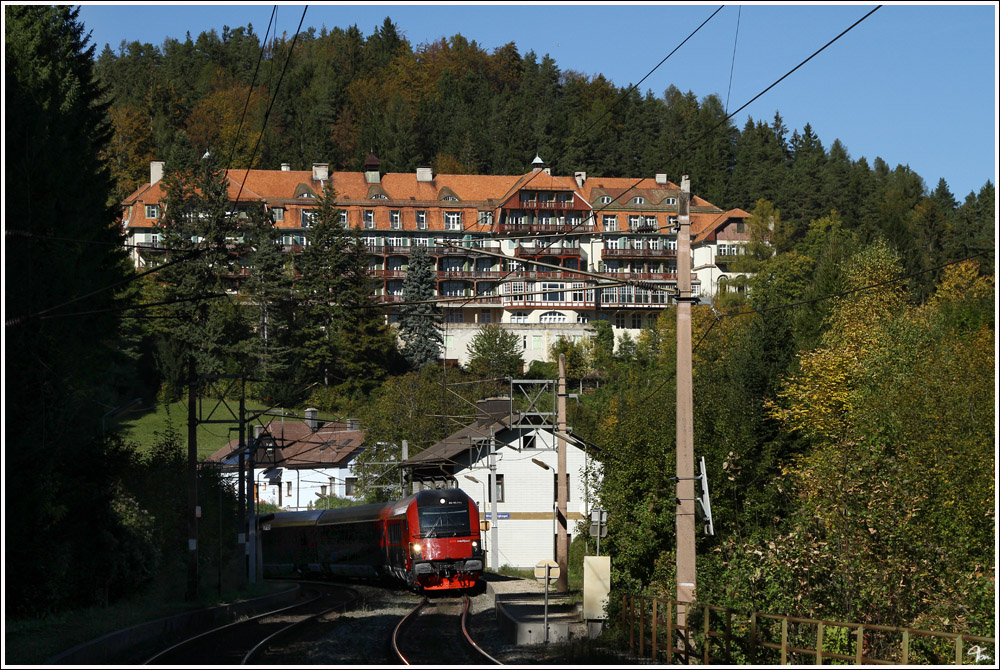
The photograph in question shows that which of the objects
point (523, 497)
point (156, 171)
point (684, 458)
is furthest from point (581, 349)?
point (684, 458)

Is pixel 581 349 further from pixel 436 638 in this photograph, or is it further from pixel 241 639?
pixel 241 639

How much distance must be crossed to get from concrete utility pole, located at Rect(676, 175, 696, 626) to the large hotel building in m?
94.5

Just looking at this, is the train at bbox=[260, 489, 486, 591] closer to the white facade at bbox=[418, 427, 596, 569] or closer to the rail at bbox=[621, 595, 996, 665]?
the white facade at bbox=[418, 427, 596, 569]

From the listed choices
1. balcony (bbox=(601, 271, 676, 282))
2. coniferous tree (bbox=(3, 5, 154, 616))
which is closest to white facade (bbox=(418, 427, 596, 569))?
coniferous tree (bbox=(3, 5, 154, 616))

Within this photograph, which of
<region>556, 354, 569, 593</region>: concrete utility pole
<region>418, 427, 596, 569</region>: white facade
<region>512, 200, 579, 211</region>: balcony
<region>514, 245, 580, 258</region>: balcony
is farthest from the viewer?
<region>512, 200, 579, 211</region>: balcony

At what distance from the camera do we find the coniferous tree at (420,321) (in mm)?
106000

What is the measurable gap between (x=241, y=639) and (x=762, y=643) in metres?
12.9

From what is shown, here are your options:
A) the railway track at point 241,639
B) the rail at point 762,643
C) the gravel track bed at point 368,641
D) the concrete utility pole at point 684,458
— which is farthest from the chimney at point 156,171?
the concrete utility pole at point 684,458

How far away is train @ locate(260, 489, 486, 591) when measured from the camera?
37.5 meters

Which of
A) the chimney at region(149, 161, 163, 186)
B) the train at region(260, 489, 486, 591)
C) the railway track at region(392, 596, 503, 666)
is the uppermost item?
the chimney at region(149, 161, 163, 186)

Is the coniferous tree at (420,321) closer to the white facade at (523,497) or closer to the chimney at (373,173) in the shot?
the chimney at (373,173)

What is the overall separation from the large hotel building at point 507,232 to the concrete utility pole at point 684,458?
9448 cm

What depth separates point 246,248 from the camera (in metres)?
107

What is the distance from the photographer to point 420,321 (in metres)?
107
